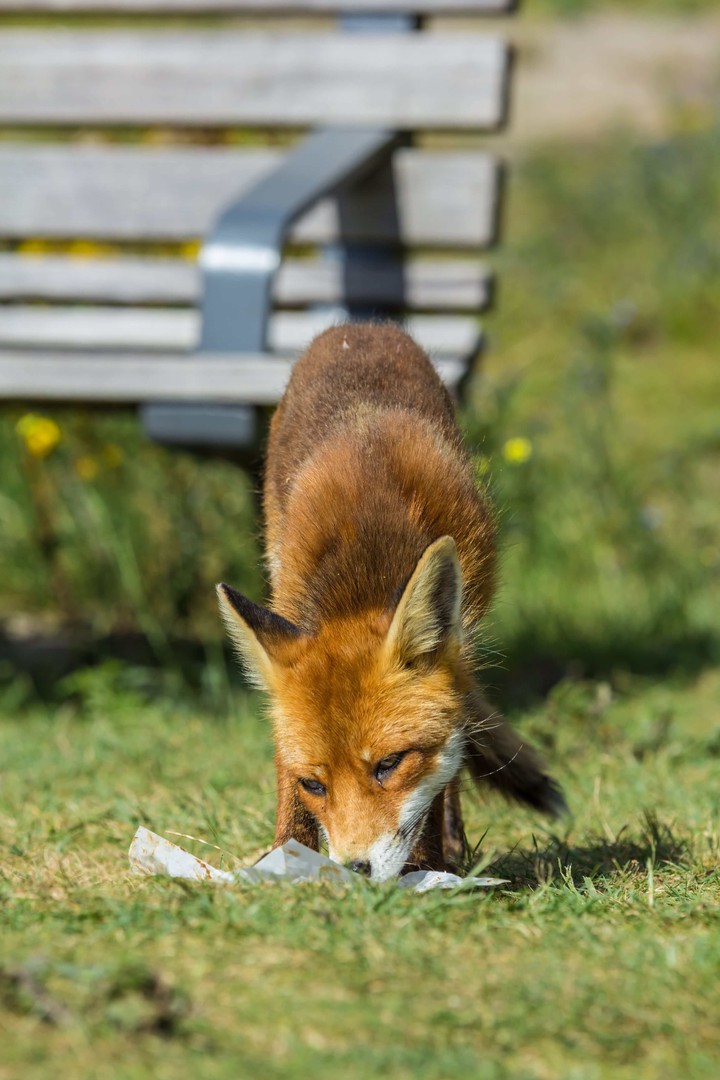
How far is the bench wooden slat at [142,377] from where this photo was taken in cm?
504

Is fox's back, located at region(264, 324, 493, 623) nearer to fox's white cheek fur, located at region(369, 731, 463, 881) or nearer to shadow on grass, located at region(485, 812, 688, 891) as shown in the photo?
fox's white cheek fur, located at region(369, 731, 463, 881)

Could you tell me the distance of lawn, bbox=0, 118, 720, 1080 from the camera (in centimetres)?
250

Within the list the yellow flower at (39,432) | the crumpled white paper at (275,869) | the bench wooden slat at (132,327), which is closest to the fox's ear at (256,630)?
the crumpled white paper at (275,869)

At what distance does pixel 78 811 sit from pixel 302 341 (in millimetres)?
2755

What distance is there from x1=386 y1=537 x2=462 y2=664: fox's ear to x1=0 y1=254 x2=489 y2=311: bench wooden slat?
10.9 feet

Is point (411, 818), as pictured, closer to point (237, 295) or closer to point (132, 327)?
point (237, 295)

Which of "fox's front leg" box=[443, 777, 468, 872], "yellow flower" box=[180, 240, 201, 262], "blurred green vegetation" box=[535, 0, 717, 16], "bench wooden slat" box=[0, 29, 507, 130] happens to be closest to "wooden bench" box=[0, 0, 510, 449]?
"bench wooden slat" box=[0, 29, 507, 130]

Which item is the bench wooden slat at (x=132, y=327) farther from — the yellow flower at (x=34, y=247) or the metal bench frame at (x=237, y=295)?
the metal bench frame at (x=237, y=295)

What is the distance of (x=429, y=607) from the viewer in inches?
137

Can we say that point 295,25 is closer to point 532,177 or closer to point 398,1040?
point 532,177

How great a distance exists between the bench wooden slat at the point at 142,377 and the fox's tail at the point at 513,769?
1.50 m

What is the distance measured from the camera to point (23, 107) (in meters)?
7.20

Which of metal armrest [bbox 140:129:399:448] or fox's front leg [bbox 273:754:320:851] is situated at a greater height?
metal armrest [bbox 140:129:399:448]

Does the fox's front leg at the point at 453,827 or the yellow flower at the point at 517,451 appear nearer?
the fox's front leg at the point at 453,827
